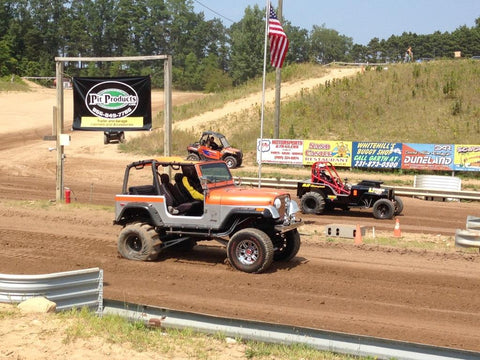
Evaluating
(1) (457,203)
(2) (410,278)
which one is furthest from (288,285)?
(1) (457,203)

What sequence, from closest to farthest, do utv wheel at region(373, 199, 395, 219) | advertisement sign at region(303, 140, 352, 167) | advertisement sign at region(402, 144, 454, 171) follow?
→ utv wheel at region(373, 199, 395, 219), advertisement sign at region(402, 144, 454, 171), advertisement sign at region(303, 140, 352, 167)

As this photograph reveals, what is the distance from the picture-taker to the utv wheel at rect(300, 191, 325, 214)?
58.2ft

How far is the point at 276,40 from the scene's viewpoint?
18.3m

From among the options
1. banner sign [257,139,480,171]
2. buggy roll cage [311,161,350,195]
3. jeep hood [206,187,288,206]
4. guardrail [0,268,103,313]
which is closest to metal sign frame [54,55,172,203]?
buggy roll cage [311,161,350,195]

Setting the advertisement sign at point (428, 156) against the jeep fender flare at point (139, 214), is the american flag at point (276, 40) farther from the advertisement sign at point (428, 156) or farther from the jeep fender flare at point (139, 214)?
the advertisement sign at point (428, 156)

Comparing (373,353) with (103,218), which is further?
(103,218)

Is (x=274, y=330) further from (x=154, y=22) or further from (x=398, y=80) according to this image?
(x=154, y=22)

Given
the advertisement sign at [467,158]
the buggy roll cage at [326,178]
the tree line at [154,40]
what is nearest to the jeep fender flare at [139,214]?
the buggy roll cage at [326,178]

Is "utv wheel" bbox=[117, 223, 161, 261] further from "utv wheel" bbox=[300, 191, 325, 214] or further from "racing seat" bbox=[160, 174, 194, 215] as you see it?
"utv wheel" bbox=[300, 191, 325, 214]

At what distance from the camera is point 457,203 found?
2159 centimetres

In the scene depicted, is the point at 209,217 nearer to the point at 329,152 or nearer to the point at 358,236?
the point at 358,236

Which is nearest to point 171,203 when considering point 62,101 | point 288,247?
point 288,247

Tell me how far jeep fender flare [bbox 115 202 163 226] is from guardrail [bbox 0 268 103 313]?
369 cm

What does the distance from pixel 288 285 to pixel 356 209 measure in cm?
1038
